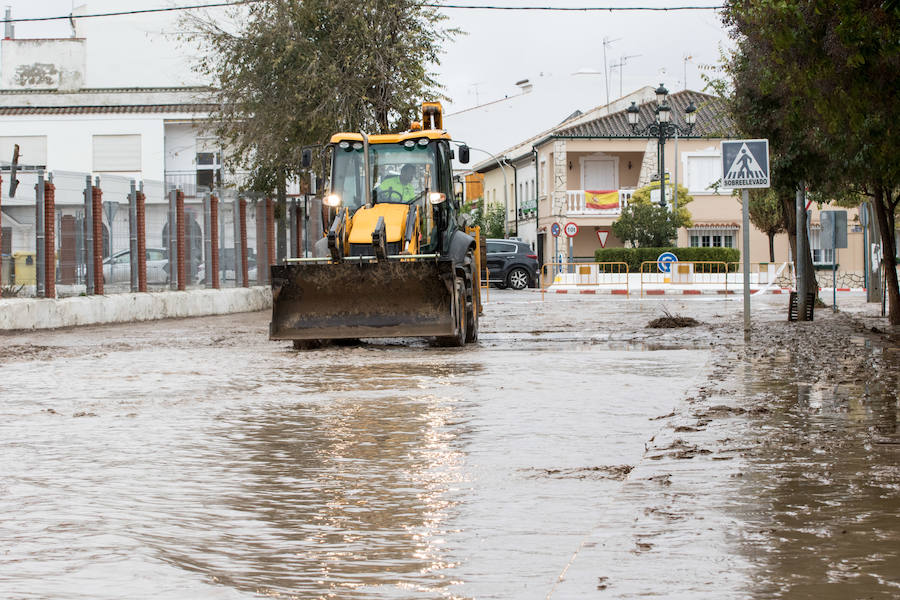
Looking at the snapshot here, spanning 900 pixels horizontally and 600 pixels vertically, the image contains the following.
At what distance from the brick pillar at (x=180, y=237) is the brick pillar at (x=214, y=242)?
1356 mm

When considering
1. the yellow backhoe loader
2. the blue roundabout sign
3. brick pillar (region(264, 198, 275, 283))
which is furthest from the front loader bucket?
the blue roundabout sign

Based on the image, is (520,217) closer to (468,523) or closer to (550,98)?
(550,98)

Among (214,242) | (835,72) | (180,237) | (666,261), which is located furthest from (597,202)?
(835,72)

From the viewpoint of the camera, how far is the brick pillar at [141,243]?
2688cm

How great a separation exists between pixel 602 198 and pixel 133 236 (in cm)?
3886

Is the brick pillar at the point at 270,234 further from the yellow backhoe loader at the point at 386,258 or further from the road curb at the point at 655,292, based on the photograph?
the yellow backhoe loader at the point at 386,258

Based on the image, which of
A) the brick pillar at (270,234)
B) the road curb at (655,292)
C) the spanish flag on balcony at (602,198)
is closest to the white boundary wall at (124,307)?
the brick pillar at (270,234)

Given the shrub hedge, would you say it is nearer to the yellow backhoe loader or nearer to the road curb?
the road curb

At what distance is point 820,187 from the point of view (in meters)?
22.8

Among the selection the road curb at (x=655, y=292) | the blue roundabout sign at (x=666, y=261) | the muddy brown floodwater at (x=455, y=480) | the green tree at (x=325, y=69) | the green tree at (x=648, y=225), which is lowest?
the muddy brown floodwater at (x=455, y=480)

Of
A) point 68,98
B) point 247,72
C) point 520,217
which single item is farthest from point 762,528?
point 520,217

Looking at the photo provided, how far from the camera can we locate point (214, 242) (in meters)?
30.5

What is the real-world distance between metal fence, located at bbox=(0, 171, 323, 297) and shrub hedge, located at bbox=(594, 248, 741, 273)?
69.1 feet

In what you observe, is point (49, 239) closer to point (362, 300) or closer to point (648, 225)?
point (362, 300)
